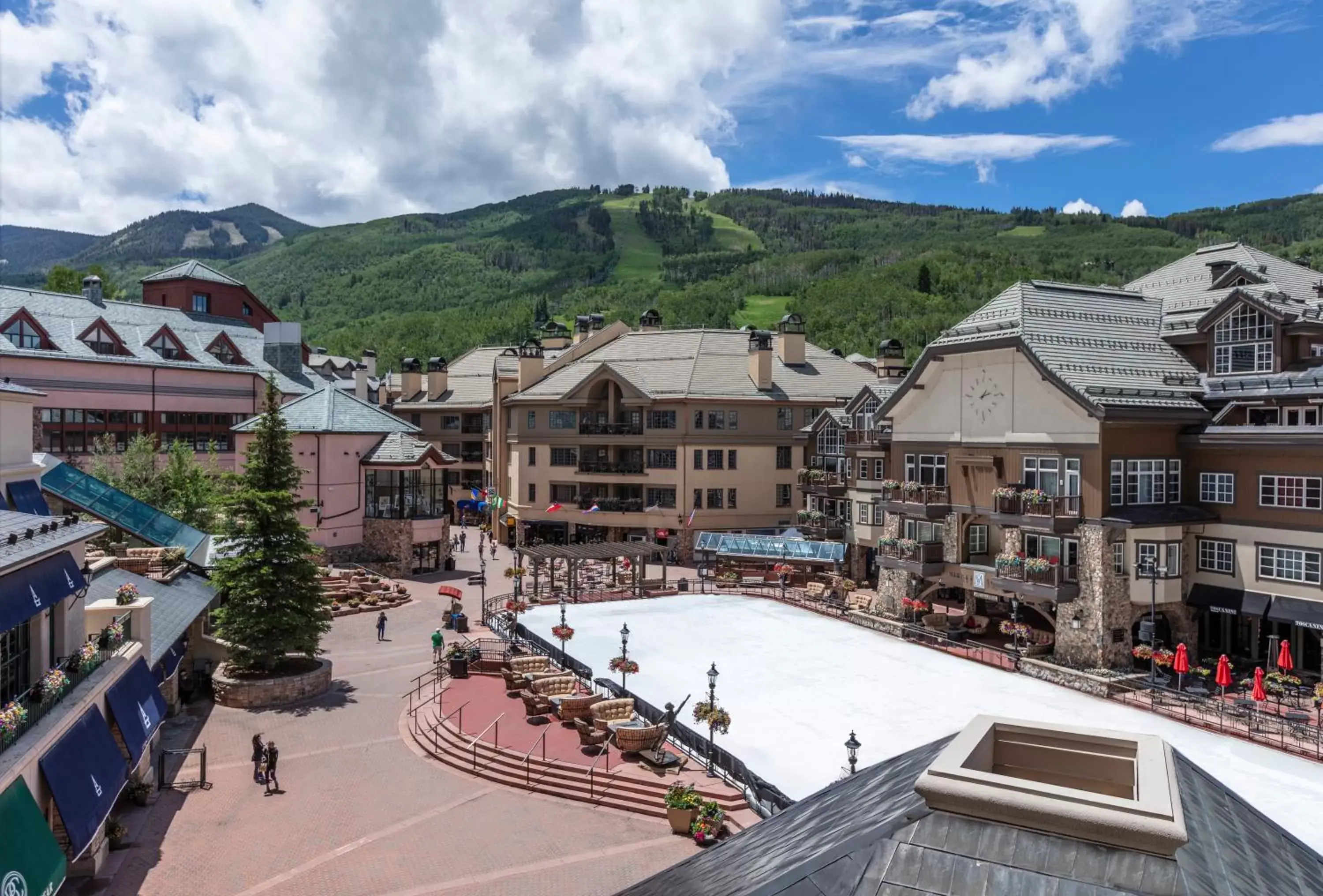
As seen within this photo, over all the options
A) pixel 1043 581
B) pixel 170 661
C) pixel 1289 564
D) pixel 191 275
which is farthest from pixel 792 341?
pixel 191 275

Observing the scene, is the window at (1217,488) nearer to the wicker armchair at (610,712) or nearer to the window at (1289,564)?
the window at (1289,564)

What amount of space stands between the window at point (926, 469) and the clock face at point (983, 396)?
279 cm

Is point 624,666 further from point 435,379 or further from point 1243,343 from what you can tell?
point 435,379

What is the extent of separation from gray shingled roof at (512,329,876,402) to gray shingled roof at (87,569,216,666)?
3048 centimetres

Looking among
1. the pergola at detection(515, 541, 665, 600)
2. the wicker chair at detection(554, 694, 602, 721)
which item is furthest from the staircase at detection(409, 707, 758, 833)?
the pergola at detection(515, 541, 665, 600)

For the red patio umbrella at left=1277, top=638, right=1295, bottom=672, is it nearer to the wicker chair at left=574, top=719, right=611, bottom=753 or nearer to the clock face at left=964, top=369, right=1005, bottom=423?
the clock face at left=964, top=369, right=1005, bottom=423

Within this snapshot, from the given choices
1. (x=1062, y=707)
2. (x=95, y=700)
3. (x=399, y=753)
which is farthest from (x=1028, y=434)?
(x=95, y=700)

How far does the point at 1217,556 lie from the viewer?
32062 mm

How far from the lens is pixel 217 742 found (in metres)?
26.9

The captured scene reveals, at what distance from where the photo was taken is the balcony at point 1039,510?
31.9 meters

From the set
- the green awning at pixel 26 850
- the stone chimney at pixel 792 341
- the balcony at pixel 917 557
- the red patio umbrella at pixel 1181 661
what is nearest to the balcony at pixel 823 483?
the balcony at pixel 917 557

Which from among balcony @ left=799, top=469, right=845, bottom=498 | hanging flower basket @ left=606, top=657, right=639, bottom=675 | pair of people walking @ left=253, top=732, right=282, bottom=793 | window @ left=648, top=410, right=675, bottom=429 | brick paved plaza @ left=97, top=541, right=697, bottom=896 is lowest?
brick paved plaza @ left=97, top=541, right=697, bottom=896

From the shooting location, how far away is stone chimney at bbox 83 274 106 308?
194 ft

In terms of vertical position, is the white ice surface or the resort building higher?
the resort building
